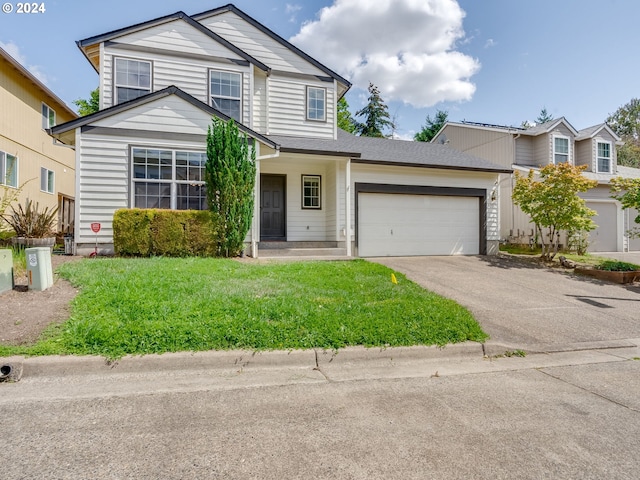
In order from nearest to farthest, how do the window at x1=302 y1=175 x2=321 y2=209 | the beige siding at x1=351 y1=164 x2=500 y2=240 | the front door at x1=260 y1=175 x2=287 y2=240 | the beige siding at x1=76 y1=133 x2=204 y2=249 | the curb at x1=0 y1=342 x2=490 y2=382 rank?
the curb at x1=0 y1=342 x2=490 y2=382, the beige siding at x1=76 y1=133 x2=204 y2=249, the beige siding at x1=351 y1=164 x2=500 y2=240, the front door at x1=260 y1=175 x2=287 y2=240, the window at x1=302 y1=175 x2=321 y2=209

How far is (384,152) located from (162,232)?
26.6ft

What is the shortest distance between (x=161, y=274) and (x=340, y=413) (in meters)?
4.55

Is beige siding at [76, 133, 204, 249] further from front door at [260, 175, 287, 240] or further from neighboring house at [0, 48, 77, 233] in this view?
neighboring house at [0, 48, 77, 233]

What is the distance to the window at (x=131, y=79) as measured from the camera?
10.7m

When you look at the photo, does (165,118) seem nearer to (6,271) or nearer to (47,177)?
(6,271)

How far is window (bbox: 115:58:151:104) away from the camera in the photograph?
35.1ft

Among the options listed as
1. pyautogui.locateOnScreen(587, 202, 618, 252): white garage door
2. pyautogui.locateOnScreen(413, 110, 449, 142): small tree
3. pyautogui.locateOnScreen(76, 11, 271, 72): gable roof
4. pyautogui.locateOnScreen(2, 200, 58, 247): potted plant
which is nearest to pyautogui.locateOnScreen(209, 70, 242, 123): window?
pyautogui.locateOnScreen(76, 11, 271, 72): gable roof

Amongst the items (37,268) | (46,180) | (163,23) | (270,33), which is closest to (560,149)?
(270,33)

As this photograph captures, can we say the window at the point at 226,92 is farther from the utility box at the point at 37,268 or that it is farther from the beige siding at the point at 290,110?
the utility box at the point at 37,268

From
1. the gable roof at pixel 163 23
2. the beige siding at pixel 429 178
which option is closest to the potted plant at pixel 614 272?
the beige siding at pixel 429 178

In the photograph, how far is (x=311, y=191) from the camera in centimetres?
1258

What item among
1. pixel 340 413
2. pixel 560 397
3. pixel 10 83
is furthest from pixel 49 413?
pixel 10 83

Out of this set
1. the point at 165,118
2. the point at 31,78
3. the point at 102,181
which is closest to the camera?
the point at 102,181

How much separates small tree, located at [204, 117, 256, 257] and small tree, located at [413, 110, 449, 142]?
27395 mm
